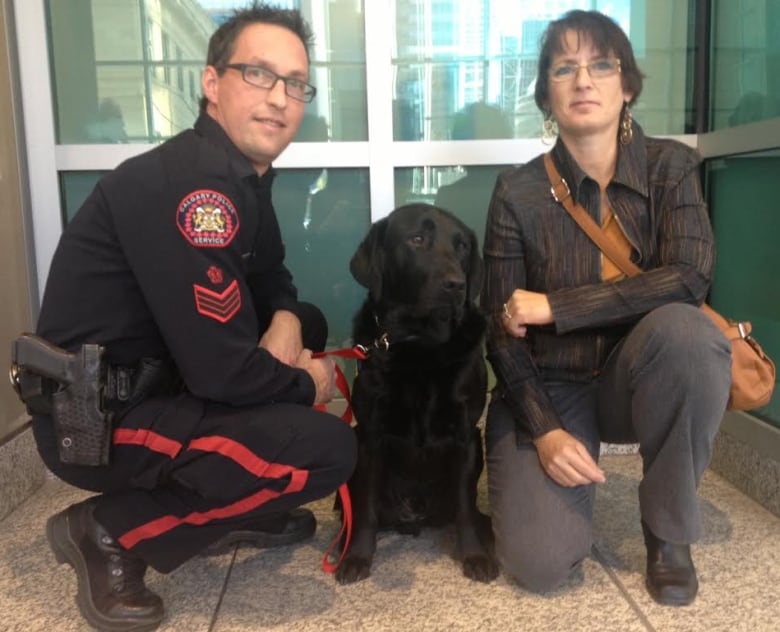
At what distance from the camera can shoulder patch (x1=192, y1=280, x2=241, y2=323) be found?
1340mm

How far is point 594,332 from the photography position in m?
1.74

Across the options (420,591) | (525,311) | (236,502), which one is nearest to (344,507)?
(420,591)

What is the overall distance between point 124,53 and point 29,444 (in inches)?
53.5

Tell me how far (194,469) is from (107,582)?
1.10ft

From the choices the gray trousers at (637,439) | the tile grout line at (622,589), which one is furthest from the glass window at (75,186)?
the tile grout line at (622,589)

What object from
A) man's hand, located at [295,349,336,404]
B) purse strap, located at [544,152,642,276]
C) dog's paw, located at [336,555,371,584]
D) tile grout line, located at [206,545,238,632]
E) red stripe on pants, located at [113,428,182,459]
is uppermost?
purse strap, located at [544,152,642,276]

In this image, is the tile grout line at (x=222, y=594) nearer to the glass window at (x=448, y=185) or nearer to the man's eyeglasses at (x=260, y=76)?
the man's eyeglasses at (x=260, y=76)

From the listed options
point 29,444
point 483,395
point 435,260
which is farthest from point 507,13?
point 29,444

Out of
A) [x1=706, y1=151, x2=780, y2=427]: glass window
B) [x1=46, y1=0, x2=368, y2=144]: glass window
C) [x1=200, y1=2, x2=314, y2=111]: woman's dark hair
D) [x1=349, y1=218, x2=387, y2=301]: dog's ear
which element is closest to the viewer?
[x1=200, y1=2, x2=314, y2=111]: woman's dark hair

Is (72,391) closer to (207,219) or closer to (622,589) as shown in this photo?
(207,219)

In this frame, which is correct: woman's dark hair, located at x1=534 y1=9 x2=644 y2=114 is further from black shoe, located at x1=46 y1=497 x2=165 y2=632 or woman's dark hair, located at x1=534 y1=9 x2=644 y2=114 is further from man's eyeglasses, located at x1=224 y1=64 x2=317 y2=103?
black shoe, located at x1=46 y1=497 x2=165 y2=632

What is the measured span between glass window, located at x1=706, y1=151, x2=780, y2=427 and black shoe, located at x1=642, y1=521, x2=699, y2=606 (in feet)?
2.52

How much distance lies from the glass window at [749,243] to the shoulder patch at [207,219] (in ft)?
5.32

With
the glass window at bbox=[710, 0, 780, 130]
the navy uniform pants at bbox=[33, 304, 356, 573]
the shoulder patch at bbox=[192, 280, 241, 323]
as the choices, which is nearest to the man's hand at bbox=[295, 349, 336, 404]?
the navy uniform pants at bbox=[33, 304, 356, 573]
